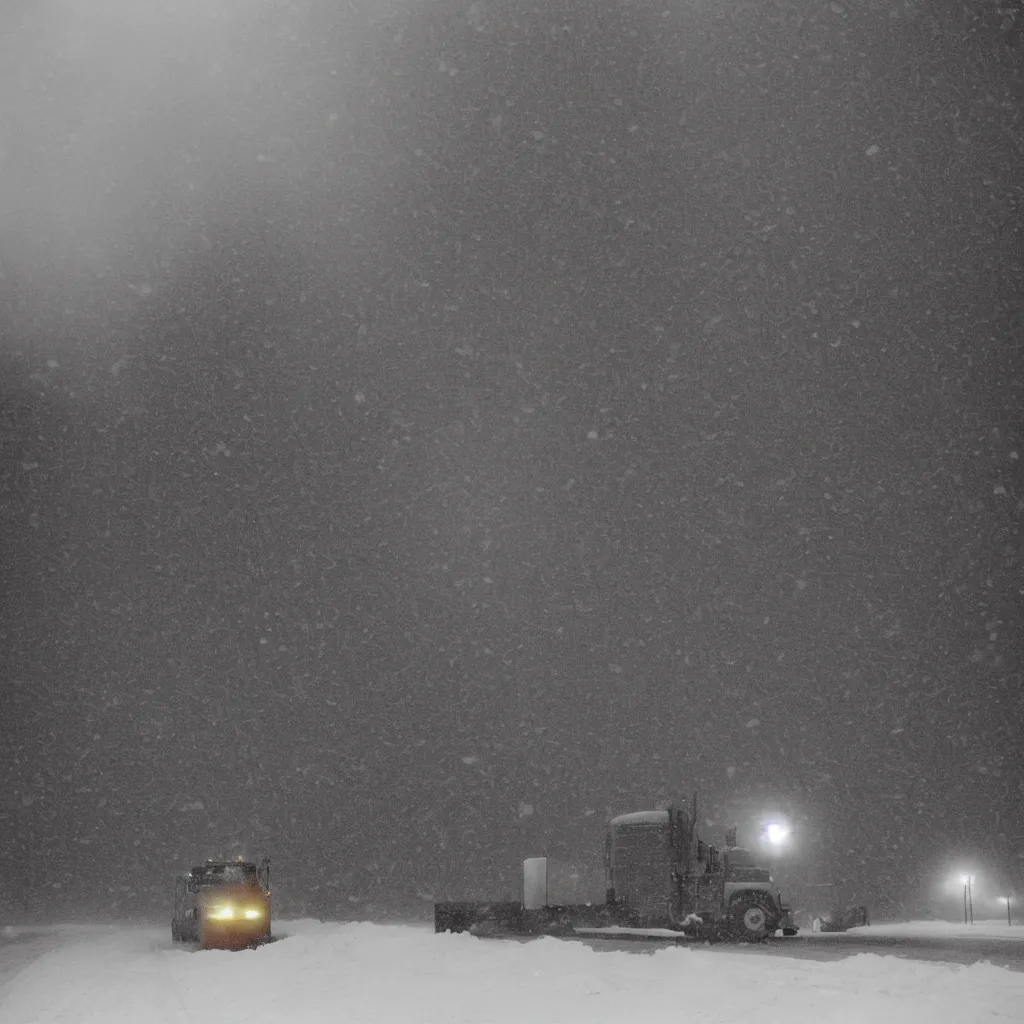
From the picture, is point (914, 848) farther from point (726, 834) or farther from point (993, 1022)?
point (993, 1022)

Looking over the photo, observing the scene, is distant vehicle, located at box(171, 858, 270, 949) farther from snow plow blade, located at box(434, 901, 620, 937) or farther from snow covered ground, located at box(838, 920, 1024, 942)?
snow covered ground, located at box(838, 920, 1024, 942)

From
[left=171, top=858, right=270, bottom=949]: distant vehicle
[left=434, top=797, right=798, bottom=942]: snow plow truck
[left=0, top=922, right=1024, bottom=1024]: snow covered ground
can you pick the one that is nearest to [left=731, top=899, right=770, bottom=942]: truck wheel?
[left=434, top=797, right=798, bottom=942]: snow plow truck

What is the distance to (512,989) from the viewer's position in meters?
16.6

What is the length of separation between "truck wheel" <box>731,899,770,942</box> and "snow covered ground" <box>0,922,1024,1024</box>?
22.8 ft

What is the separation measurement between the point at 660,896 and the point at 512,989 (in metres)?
13.3

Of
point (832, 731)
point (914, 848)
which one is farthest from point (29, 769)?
point (832, 731)

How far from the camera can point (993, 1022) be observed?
1303cm

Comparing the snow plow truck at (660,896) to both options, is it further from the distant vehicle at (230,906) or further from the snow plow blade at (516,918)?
the distant vehicle at (230,906)

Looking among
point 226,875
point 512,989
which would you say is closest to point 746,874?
point 226,875

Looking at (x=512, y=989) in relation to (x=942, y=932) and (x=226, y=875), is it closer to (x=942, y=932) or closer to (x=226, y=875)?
(x=226, y=875)

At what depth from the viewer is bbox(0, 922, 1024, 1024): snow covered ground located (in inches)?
568

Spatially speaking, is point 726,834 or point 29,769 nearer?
point 726,834

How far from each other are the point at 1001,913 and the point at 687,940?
6451 centimetres

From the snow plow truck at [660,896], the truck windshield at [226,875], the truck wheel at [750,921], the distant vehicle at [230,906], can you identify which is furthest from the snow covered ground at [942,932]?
the truck windshield at [226,875]
